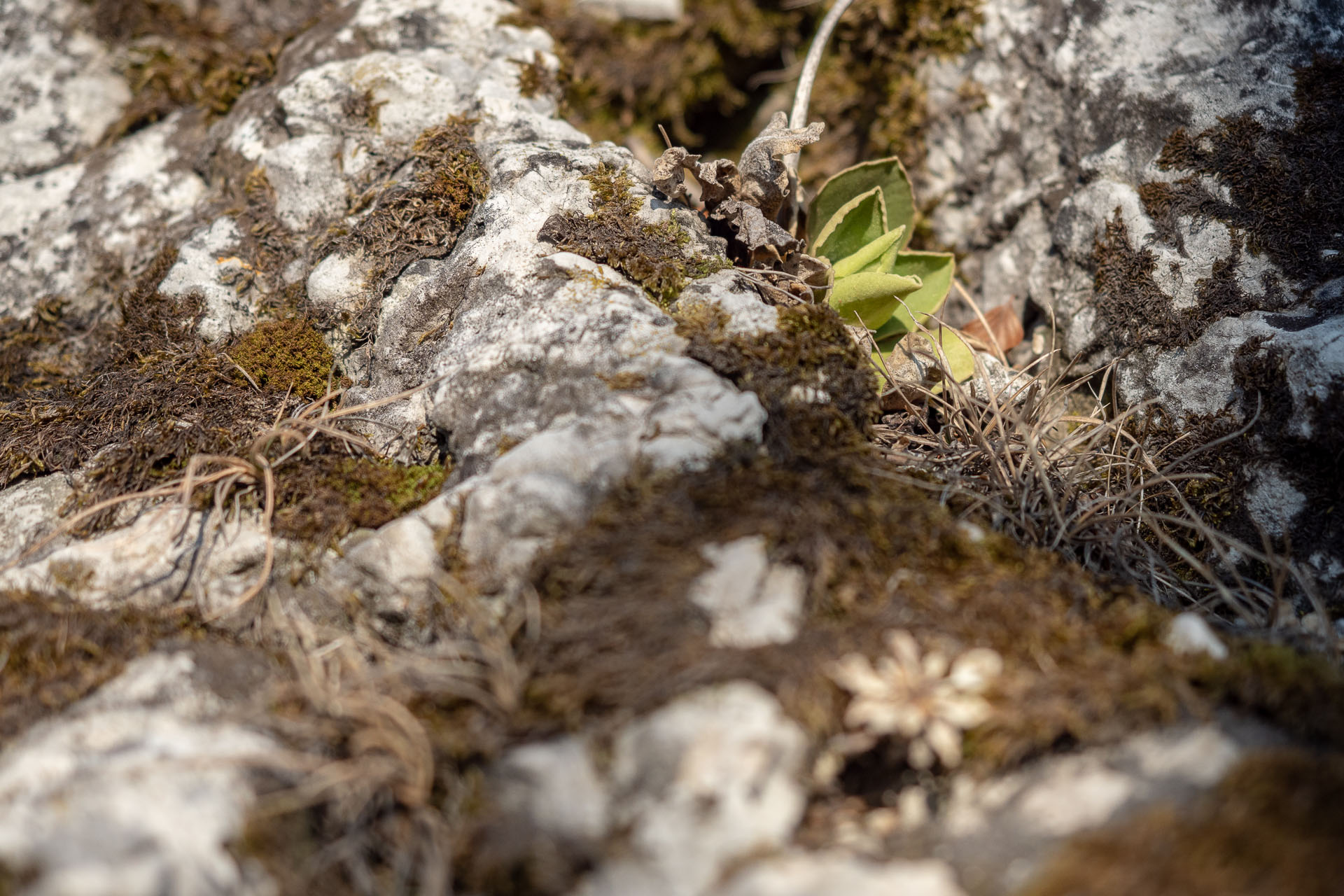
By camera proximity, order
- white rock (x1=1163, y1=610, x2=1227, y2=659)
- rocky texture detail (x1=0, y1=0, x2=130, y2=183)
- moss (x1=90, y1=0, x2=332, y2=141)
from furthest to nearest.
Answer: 1. rocky texture detail (x1=0, y1=0, x2=130, y2=183)
2. moss (x1=90, y1=0, x2=332, y2=141)
3. white rock (x1=1163, y1=610, x2=1227, y2=659)

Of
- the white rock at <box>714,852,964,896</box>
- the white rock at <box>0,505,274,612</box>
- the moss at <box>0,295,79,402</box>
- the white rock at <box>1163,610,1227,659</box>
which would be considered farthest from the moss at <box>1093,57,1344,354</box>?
the moss at <box>0,295,79,402</box>

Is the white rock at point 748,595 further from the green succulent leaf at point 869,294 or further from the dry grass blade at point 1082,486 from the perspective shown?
the green succulent leaf at point 869,294

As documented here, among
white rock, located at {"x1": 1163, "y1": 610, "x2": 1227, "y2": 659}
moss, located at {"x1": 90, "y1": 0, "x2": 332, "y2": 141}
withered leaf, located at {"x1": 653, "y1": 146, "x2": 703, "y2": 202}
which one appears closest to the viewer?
white rock, located at {"x1": 1163, "y1": 610, "x2": 1227, "y2": 659}

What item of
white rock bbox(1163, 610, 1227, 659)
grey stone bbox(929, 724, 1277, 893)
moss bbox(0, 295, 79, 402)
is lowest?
moss bbox(0, 295, 79, 402)

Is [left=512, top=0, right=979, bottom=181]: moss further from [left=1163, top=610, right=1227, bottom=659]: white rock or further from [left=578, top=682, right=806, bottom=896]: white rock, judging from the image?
[left=578, top=682, right=806, bottom=896]: white rock

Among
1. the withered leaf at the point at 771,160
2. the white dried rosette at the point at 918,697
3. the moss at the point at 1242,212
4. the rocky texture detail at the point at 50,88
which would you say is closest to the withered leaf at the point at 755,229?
the withered leaf at the point at 771,160

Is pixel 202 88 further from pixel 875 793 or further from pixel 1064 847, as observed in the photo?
pixel 1064 847
